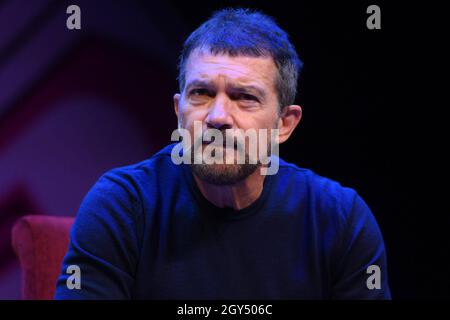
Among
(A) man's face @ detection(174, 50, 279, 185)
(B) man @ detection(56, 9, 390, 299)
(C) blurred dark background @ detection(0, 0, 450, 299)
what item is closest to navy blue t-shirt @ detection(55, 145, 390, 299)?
(B) man @ detection(56, 9, 390, 299)

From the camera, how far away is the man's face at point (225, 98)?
1283mm

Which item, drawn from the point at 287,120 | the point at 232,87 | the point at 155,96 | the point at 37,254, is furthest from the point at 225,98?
the point at 155,96

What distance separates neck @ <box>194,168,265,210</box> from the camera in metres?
1.35

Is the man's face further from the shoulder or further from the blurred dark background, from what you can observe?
the blurred dark background

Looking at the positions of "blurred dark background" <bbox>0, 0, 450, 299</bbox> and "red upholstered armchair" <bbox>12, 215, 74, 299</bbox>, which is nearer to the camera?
"red upholstered armchair" <bbox>12, 215, 74, 299</bbox>

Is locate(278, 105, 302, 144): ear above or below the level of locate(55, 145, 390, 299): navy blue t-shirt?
above

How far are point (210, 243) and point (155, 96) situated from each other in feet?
4.50

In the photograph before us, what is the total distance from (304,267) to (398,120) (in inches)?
48.6

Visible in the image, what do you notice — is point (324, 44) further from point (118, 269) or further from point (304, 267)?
point (118, 269)

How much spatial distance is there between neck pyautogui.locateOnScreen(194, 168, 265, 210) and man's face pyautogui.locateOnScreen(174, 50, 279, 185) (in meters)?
0.05

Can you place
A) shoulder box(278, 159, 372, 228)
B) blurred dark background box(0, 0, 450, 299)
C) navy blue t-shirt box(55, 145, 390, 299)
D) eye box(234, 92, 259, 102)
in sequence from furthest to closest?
blurred dark background box(0, 0, 450, 299) → shoulder box(278, 159, 372, 228) → eye box(234, 92, 259, 102) → navy blue t-shirt box(55, 145, 390, 299)

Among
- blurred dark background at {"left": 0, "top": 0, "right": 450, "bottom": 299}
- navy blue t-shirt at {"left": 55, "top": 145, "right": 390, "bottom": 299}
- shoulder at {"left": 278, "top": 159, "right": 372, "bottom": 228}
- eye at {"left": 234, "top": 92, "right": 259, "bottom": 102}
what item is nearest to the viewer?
navy blue t-shirt at {"left": 55, "top": 145, "right": 390, "bottom": 299}

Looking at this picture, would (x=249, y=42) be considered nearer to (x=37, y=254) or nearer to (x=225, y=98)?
(x=225, y=98)
